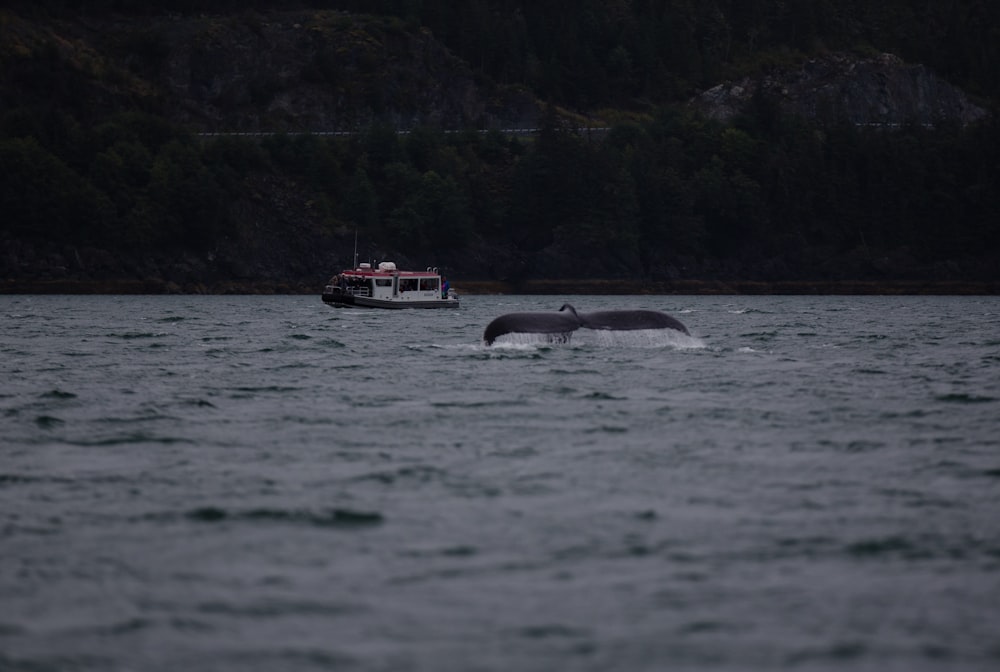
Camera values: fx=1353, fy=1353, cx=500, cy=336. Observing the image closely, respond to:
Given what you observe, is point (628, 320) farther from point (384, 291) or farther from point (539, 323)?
point (384, 291)

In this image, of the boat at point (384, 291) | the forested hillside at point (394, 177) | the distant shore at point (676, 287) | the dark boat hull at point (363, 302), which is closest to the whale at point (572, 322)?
the dark boat hull at point (363, 302)

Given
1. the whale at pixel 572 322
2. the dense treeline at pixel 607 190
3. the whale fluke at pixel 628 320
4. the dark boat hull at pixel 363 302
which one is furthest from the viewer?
the dense treeline at pixel 607 190

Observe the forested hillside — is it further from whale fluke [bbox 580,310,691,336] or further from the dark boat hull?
whale fluke [bbox 580,310,691,336]

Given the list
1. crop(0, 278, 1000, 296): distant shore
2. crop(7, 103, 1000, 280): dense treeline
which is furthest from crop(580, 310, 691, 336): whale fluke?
crop(7, 103, 1000, 280): dense treeline

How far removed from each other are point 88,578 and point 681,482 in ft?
29.3

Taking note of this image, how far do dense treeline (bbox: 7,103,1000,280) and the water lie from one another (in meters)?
120

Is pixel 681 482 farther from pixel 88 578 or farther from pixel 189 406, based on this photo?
pixel 189 406

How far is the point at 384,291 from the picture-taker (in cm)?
9844

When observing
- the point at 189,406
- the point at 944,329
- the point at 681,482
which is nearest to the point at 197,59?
the point at 944,329

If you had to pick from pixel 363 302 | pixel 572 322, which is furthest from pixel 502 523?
pixel 363 302

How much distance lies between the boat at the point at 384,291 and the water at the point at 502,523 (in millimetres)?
60130

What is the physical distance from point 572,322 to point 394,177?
129 m

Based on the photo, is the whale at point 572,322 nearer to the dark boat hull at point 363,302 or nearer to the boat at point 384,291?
the dark boat hull at point 363,302

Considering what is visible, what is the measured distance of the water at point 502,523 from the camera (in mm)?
12219
